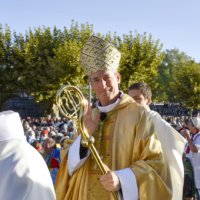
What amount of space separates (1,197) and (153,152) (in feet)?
4.17

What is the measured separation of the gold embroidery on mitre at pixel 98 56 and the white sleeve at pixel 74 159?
0.71 metres

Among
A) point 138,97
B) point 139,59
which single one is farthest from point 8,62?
point 138,97

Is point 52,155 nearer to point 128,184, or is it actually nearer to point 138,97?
point 138,97

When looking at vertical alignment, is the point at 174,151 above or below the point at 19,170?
below

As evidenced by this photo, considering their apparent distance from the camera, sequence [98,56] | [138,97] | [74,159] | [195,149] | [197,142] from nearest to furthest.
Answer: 1. [74,159]
2. [98,56]
3. [138,97]
4. [195,149]
5. [197,142]

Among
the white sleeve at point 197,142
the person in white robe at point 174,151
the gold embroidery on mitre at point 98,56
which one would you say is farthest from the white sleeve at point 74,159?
the white sleeve at point 197,142

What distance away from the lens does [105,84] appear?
9.20ft

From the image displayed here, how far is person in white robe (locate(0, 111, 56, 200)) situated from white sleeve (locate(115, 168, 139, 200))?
0.73 metres

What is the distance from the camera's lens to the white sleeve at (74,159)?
2724 mm

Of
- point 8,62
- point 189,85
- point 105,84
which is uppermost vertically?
point 8,62

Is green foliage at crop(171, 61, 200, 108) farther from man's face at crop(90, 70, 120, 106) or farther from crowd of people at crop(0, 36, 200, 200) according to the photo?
man's face at crop(90, 70, 120, 106)

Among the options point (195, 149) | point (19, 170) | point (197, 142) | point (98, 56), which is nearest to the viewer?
point (19, 170)

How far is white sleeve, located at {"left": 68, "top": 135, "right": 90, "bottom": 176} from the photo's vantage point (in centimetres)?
272

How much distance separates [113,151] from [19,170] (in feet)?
3.69
